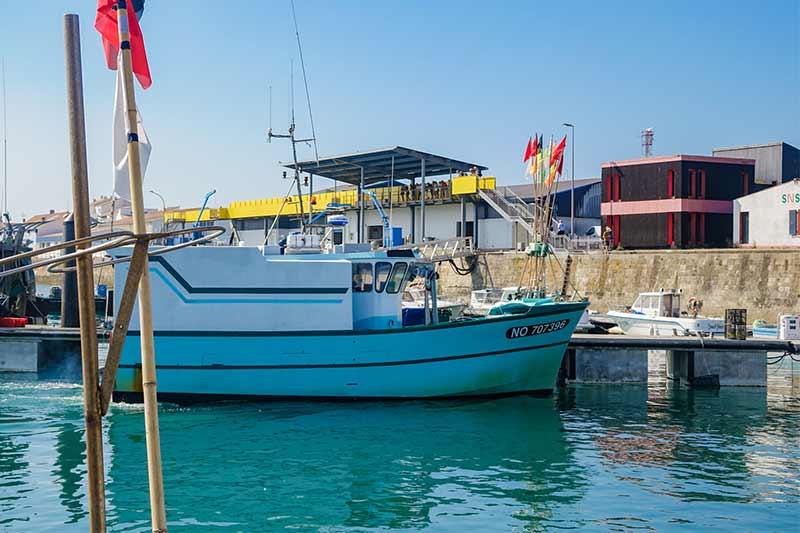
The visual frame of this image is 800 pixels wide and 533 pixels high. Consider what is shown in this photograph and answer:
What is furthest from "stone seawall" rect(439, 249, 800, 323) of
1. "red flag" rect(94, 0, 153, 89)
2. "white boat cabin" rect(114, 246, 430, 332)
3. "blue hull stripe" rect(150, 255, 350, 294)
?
"red flag" rect(94, 0, 153, 89)

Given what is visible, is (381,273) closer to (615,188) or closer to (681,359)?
(681,359)

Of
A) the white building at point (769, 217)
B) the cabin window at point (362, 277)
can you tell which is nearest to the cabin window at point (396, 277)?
the cabin window at point (362, 277)

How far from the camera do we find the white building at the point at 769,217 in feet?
108

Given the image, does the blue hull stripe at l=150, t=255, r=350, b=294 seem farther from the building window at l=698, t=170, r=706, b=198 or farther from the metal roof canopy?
the building window at l=698, t=170, r=706, b=198

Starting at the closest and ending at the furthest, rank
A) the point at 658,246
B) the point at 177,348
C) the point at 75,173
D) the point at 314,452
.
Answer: the point at 75,173 < the point at 314,452 < the point at 177,348 < the point at 658,246

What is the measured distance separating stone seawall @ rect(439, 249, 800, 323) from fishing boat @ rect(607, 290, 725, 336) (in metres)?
3.67

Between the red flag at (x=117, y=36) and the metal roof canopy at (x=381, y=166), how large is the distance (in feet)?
82.2

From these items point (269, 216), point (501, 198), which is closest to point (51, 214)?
point (269, 216)

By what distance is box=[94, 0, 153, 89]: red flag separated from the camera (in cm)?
516

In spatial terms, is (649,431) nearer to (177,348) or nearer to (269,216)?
(177,348)

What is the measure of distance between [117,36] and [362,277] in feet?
38.2

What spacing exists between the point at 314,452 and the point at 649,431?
604cm

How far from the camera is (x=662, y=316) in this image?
89.2ft

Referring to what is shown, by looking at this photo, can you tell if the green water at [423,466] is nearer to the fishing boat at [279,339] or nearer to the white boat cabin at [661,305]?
the fishing boat at [279,339]
